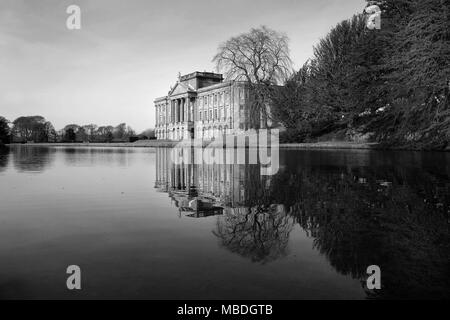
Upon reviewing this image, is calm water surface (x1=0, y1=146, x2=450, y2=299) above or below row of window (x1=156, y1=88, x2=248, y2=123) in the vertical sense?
below

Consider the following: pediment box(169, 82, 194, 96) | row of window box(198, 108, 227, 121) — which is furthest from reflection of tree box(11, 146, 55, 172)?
pediment box(169, 82, 194, 96)

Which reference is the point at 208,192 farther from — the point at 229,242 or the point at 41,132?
the point at 41,132

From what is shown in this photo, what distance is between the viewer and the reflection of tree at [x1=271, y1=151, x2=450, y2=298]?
4.42 metres

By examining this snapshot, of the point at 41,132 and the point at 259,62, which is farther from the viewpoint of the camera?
the point at 41,132

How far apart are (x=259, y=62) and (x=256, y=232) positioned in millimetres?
45996

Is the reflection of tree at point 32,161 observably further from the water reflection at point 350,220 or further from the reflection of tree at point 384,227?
the reflection of tree at point 384,227

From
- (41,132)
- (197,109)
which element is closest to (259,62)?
(197,109)

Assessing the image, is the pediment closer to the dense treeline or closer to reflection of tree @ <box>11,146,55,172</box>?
the dense treeline

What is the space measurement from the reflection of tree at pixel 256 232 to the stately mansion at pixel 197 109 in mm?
72901

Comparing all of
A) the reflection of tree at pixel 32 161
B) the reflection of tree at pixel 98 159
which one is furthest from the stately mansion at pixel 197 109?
the reflection of tree at pixel 32 161

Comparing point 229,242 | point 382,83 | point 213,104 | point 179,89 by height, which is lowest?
point 229,242

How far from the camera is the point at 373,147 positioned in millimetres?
37500

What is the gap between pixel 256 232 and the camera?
639 cm

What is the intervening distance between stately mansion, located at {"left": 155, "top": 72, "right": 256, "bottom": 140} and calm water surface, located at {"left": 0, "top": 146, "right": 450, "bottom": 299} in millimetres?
71277
